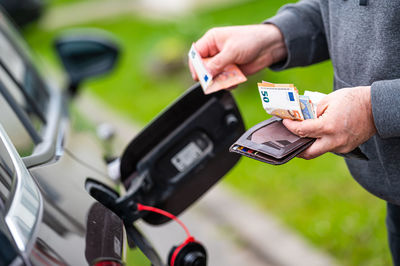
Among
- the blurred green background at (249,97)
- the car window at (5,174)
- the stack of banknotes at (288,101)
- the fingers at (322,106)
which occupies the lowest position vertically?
the blurred green background at (249,97)

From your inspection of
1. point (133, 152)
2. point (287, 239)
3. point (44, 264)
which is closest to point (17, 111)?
point (133, 152)

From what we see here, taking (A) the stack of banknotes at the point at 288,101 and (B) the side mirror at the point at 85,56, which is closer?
(A) the stack of banknotes at the point at 288,101

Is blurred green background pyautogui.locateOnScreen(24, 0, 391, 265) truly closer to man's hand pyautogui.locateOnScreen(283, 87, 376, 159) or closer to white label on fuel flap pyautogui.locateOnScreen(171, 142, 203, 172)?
white label on fuel flap pyautogui.locateOnScreen(171, 142, 203, 172)

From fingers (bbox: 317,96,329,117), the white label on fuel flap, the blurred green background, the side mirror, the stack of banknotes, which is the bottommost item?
the blurred green background

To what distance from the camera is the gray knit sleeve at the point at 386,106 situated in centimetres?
142

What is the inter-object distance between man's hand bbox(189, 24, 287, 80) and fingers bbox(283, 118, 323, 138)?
1.62 feet

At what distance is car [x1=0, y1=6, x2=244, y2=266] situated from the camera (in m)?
1.31

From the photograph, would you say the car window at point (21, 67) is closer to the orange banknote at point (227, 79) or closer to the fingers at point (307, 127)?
the orange banknote at point (227, 79)

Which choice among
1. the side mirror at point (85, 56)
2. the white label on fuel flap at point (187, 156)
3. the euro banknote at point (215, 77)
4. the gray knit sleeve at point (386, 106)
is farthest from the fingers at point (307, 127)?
the side mirror at point (85, 56)

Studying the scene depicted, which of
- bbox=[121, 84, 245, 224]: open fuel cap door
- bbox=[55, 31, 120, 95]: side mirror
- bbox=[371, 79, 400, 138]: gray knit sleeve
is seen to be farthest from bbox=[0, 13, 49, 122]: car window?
bbox=[371, 79, 400, 138]: gray knit sleeve

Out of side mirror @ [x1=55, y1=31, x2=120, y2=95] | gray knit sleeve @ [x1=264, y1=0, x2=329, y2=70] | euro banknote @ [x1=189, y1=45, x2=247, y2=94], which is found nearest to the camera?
euro banknote @ [x1=189, y1=45, x2=247, y2=94]

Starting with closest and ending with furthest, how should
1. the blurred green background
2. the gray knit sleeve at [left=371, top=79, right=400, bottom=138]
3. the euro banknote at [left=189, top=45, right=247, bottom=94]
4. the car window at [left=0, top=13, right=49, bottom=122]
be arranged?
1. the gray knit sleeve at [left=371, top=79, right=400, bottom=138]
2. the euro banknote at [left=189, top=45, right=247, bottom=94]
3. the car window at [left=0, top=13, right=49, bottom=122]
4. the blurred green background

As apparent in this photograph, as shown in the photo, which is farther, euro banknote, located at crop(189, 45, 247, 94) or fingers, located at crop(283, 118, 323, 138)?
euro banknote, located at crop(189, 45, 247, 94)

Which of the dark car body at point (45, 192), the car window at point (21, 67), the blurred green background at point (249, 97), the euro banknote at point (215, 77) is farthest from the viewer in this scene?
the blurred green background at point (249, 97)
